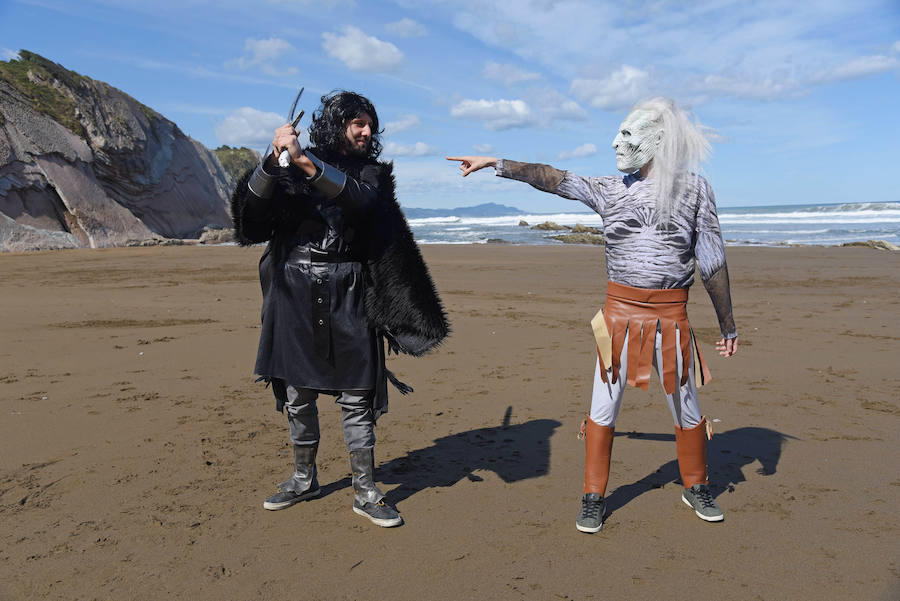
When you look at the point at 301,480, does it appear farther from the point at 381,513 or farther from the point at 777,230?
the point at 777,230

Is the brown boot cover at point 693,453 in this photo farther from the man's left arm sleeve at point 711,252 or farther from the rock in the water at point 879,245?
the rock in the water at point 879,245

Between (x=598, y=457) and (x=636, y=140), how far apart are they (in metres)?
1.46

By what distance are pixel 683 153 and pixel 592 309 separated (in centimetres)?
718

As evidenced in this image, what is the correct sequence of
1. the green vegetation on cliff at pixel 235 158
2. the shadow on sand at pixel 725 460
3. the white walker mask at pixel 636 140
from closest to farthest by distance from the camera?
the white walker mask at pixel 636 140 < the shadow on sand at pixel 725 460 < the green vegetation on cliff at pixel 235 158

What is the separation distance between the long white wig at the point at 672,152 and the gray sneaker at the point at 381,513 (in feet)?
5.93

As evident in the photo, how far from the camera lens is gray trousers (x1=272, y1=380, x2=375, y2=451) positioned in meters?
3.14

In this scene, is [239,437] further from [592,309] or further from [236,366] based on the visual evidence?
[592,309]

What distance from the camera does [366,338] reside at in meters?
3.09

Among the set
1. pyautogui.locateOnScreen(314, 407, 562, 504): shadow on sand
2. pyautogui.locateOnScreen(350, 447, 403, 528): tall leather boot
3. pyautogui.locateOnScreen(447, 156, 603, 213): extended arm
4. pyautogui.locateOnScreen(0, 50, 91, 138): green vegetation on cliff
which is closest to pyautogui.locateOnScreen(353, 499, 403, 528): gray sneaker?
pyautogui.locateOnScreen(350, 447, 403, 528): tall leather boot

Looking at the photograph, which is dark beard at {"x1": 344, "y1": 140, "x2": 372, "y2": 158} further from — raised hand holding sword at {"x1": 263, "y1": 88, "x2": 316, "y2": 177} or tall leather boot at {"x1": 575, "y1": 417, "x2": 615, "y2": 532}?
tall leather boot at {"x1": 575, "y1": 417, "x2": 615, "y2": 532}

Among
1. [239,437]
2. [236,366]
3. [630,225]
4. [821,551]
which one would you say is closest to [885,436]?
[821,551]

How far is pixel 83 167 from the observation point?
25047mm

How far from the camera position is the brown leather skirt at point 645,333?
296 cm

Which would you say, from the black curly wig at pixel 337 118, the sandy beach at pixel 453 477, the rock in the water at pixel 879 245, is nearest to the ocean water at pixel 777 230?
the rock in the water at pixel 879 245
